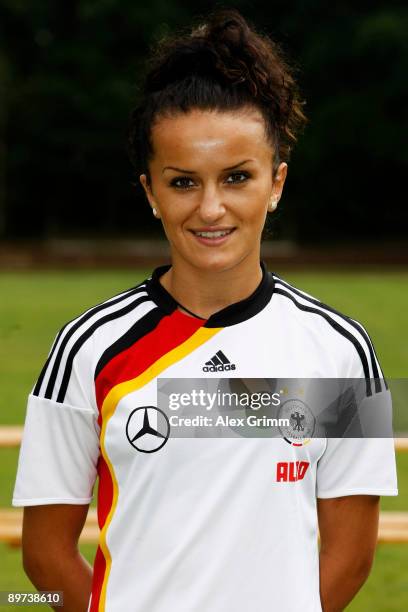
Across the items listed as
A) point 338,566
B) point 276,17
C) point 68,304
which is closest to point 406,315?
point 68,304

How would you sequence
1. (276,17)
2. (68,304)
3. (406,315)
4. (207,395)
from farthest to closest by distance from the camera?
1. (276,17)
2. (68,304)
3. (406,315)
4. (207,395)

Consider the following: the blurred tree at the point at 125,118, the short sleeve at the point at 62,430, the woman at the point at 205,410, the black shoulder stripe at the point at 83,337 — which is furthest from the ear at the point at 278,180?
the blurred tree at the point at 125,118

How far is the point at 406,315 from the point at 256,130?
14842 mm

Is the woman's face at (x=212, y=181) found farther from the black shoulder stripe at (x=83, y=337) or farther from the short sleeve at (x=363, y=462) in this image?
the short sleeve at (x=363, y=462)

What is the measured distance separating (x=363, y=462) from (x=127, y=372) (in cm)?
47

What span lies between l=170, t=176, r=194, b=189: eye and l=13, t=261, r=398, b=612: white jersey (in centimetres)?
22

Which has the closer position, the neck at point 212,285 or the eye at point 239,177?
the eye at point 239,177

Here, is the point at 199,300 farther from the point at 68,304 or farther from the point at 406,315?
the point at 68,304

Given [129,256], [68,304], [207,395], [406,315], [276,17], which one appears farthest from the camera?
[276,17]

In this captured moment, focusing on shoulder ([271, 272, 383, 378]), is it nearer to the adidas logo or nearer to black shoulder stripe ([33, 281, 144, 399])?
the adidas logo

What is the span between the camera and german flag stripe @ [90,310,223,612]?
1798 millimetres

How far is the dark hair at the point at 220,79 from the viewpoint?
5.92 feet

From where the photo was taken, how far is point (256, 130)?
70.8 inches

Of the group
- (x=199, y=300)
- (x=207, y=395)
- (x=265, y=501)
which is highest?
(x=199, y=300)
